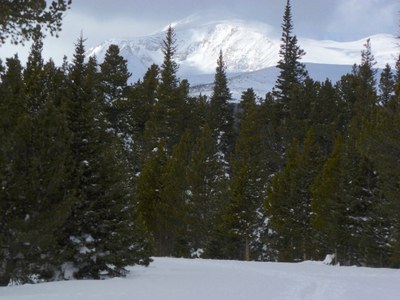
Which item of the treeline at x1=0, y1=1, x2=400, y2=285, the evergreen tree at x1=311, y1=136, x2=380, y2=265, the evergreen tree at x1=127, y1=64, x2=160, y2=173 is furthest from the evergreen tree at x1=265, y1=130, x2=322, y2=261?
the evergreen tree at x1=127, y1=64, x2=160, y2=173

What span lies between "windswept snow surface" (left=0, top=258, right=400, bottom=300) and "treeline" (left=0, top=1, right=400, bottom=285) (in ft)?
6.22

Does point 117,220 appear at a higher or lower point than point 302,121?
lower

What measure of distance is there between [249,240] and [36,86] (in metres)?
23.1

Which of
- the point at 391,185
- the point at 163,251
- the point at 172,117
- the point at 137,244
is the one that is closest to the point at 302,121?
the point at 172,117

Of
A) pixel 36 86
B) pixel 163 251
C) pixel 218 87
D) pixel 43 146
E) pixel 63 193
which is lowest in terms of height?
pixel 163 251

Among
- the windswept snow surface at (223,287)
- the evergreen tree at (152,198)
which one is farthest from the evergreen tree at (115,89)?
the windswept snow surface at (223,287)

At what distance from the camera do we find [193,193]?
40.0 metres

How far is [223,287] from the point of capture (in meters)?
15.4

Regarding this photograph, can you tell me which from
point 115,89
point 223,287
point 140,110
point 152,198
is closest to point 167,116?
point 140,110

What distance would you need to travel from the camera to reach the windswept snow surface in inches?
513

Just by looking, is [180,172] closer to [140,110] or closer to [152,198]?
[152,198]

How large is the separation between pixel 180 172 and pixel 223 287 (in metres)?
24.0

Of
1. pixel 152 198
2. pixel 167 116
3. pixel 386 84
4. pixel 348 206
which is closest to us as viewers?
pixel 348 206

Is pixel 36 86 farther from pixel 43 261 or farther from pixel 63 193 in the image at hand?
pixel 43 261
